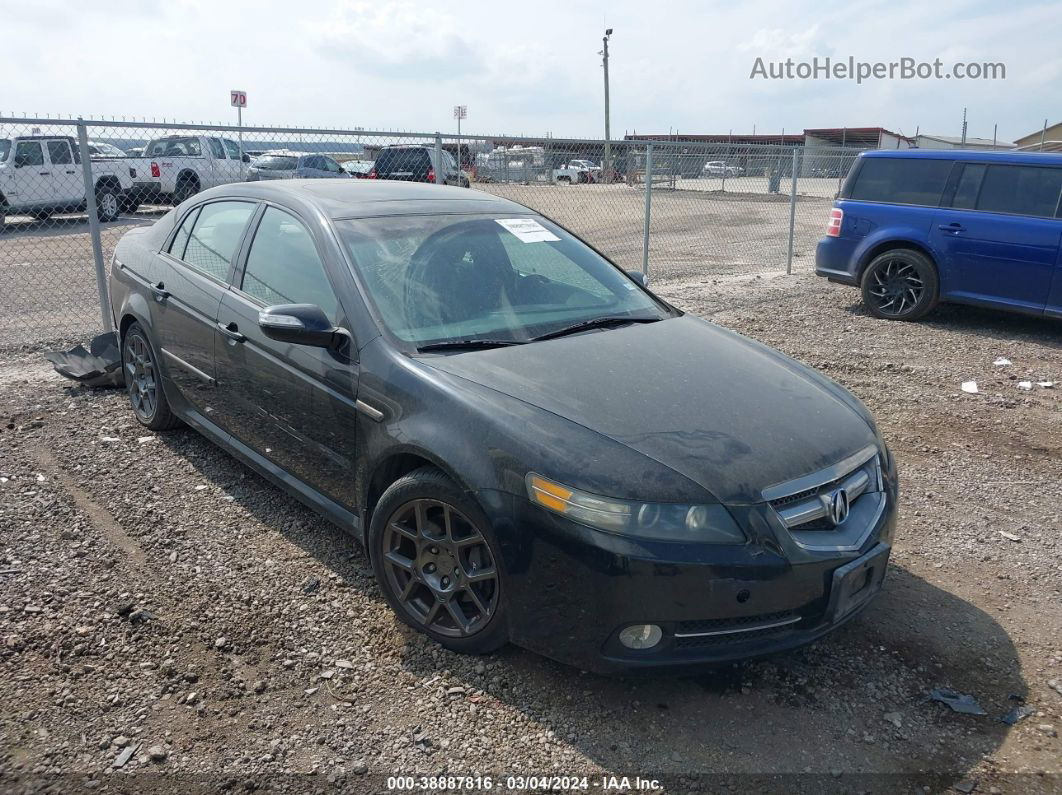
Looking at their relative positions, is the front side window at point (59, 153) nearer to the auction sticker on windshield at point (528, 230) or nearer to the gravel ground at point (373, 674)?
the gravel ground at point (373, 674)

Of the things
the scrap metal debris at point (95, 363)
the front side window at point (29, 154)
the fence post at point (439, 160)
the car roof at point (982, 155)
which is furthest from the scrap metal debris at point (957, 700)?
the front side window at point (29, 154)

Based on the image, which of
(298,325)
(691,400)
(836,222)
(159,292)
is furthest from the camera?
(836,222)

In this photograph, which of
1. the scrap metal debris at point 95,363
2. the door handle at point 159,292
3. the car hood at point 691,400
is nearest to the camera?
the car hood at point 691,400

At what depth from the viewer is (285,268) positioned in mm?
3838

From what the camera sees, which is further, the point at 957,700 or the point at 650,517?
the point at 957,700

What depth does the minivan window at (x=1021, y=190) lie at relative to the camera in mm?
8078

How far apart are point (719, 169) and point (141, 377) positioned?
472 inches

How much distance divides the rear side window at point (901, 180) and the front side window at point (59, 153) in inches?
553

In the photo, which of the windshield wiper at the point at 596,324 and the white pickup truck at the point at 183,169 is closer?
the windshield wiper at the point at 596,324

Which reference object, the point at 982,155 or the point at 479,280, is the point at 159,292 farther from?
the point at 982,155

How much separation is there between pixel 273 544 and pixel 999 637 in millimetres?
3123

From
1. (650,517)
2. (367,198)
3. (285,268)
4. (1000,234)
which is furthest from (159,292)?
(1000,234)

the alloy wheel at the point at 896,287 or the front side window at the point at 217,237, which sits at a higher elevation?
the front side window at the point at 217,237

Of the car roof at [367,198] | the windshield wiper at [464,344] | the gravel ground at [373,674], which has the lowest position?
the gravel ground at [373,674]
